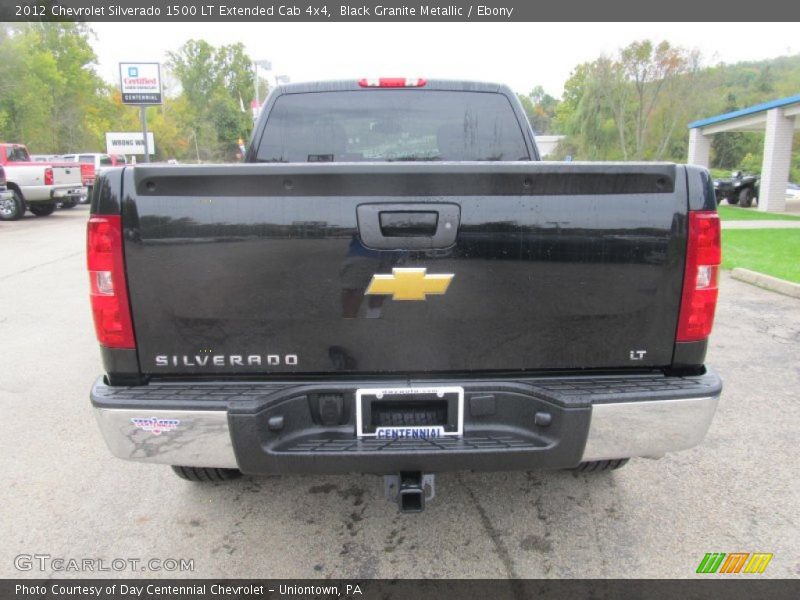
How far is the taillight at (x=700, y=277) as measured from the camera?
2.18 meters

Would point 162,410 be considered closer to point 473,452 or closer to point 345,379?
point 345,379

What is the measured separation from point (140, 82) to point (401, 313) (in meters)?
17.2

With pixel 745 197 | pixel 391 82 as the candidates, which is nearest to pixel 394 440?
pixel 391 82

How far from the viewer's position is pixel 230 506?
297cm

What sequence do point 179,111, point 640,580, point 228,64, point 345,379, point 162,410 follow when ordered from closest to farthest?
point 162,410
point 345,379
point 640,580
point 179,111
point 228,64

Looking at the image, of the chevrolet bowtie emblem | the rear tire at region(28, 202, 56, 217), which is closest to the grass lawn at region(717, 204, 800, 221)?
the chevrolet bowtie emblem

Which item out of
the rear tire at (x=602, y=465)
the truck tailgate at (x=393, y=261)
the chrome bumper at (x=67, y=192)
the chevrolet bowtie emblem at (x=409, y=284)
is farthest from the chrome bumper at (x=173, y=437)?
the chrome bumper at (x=67, y=192)

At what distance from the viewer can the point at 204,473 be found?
2.92 metres

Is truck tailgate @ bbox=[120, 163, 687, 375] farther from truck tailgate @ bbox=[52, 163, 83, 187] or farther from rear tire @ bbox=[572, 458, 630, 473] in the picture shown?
truck tailgate @ bbox=[52, 163, 83, 187]

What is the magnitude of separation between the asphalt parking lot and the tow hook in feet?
1.47

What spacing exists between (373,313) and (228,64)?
8589cm

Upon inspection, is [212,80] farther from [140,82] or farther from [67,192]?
[140,82]

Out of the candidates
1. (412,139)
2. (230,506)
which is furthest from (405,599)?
(412,139)

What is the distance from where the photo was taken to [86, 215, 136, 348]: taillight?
2.16 m
